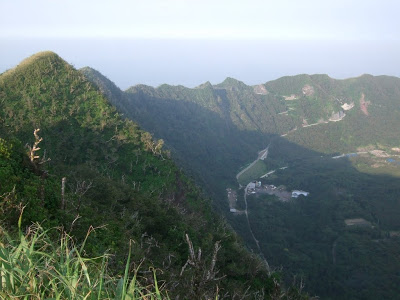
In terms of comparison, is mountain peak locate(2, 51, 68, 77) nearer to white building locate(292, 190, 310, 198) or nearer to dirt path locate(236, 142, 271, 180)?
white building locate(292, 190, 310, 198)

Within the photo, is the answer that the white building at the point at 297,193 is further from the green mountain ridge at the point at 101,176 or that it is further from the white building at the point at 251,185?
the green mountain ridge at the point at 101,176

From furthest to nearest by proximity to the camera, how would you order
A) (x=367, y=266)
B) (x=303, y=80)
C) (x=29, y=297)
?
(x=303, y=80) < (x=367, y=266) < (x=29, y=297)

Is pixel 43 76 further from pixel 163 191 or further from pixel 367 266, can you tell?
pixel 367 266

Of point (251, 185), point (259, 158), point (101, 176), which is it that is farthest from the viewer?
point (259, 158)

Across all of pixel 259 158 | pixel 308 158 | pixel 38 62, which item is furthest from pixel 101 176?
pixel 308 158

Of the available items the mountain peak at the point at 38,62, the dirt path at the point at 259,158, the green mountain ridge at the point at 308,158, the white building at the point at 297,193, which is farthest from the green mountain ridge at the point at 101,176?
the dirt path at the point at 259,158

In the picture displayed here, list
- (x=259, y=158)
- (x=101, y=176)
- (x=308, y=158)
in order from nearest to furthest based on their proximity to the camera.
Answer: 1. (x=101, y=176)
2. (x=308, y=158)
3. (x=259, y=158)

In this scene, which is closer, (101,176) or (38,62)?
(101,176)

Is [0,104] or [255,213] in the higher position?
[0,104]

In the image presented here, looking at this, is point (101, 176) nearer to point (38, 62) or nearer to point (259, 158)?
point (38, 62)

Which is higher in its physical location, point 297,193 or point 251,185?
point 297,193

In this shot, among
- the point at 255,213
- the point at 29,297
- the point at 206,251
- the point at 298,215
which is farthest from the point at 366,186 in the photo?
the point at 29,297
